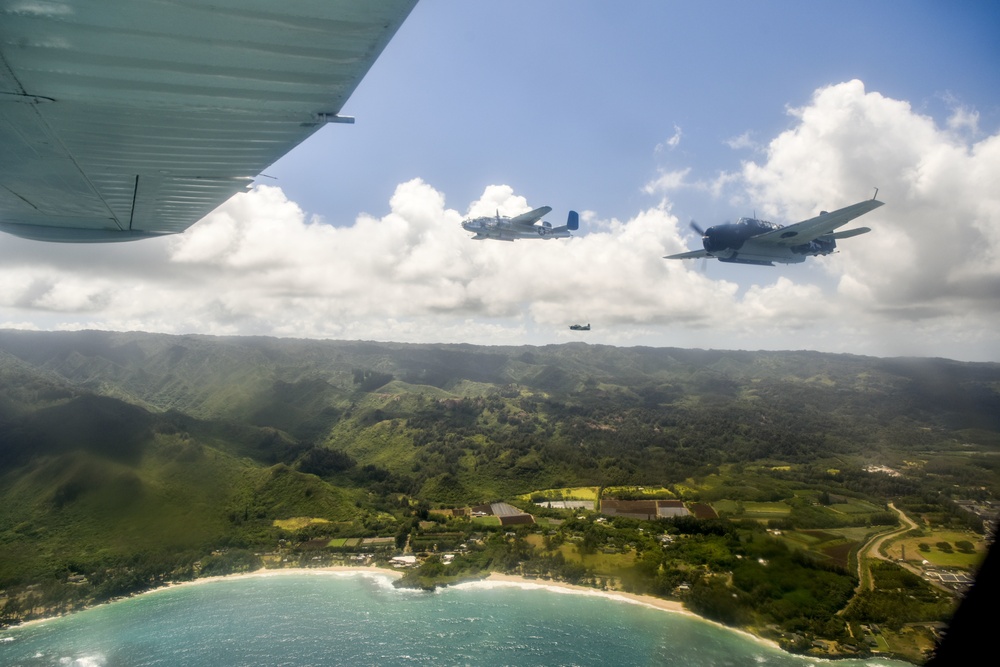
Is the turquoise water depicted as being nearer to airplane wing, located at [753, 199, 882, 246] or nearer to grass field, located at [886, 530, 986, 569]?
grass field, located at [886, 530, 986, 569]

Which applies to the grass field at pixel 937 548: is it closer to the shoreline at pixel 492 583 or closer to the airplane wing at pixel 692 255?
the shoreline at pixel 492 583

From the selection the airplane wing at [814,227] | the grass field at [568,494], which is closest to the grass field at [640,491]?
the grass field at [568,494]

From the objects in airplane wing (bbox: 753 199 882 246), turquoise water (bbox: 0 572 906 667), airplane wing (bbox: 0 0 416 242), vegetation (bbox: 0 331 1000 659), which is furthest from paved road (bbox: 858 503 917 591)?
airplane wing (bbox: 0 0 416 242)

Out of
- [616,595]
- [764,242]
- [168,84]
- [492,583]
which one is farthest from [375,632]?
[168,84]

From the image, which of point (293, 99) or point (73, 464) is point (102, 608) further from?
point (293, 99)

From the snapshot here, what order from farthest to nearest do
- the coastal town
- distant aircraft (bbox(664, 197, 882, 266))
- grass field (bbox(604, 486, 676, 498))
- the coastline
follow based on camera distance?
grass field (bbox(604, 486, 676, 498)) < the coastal town < the coastline < distant aircraft (bbox(664, 197, 882, 266))

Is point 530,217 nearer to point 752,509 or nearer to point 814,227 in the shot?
point 814,227
